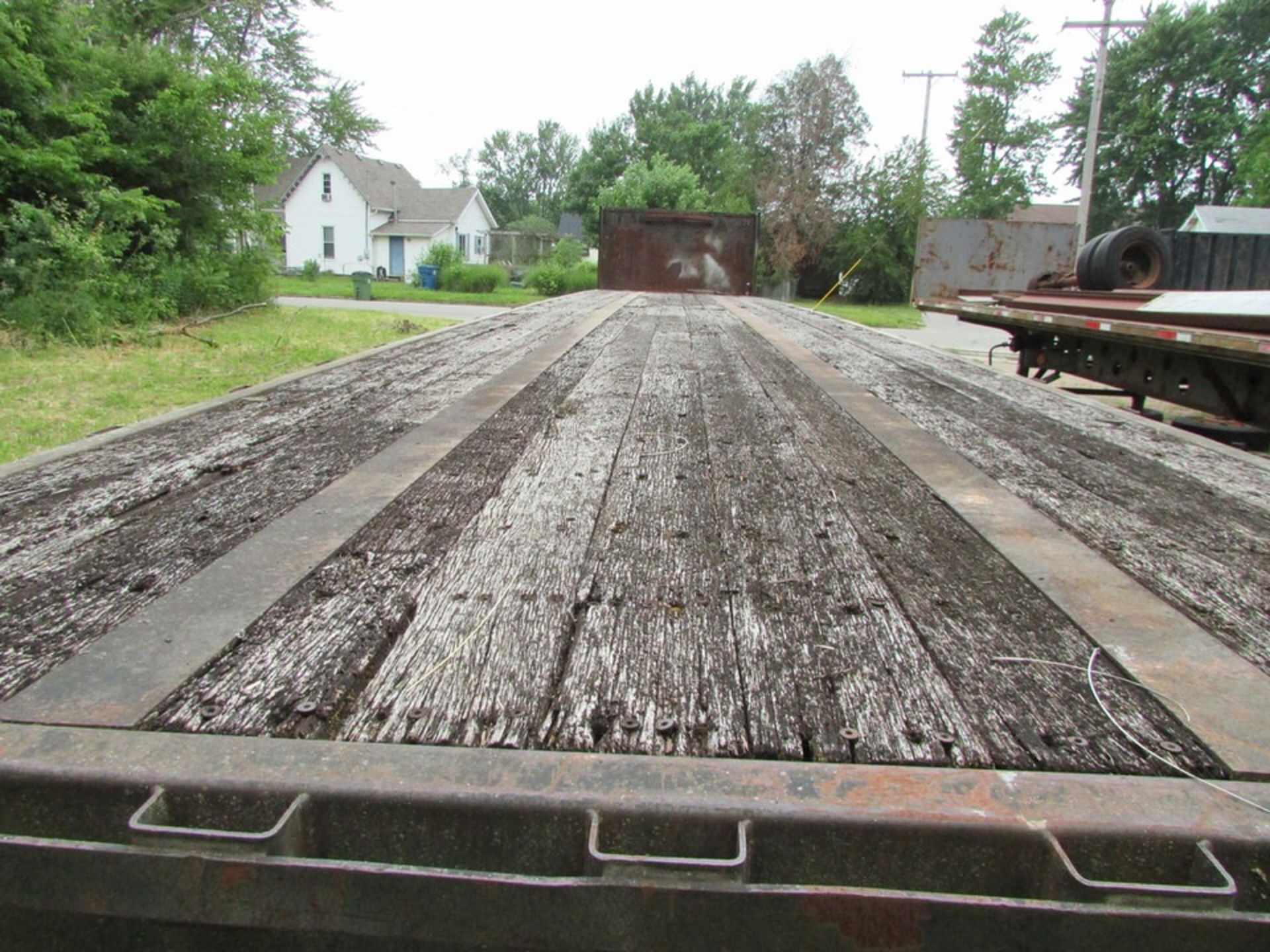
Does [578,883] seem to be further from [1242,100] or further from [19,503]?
[1242,100]

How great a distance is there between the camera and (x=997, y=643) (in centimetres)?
124

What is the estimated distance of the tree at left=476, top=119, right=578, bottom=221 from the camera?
8944 cm

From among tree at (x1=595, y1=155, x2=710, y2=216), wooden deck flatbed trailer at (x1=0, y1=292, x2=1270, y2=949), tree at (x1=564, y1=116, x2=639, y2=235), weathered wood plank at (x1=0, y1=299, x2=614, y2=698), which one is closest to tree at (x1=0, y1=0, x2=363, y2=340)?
weathered wood plank at (x1=0, y1=299, x2=614, y2=698)

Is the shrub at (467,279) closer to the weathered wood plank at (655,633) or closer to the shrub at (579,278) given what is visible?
the shrub at (579,278)

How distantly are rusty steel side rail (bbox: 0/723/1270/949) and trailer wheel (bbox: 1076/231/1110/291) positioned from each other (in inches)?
309

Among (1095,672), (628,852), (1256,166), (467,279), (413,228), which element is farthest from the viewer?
(413,228)

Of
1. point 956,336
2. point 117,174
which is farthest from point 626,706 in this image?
point 956,336

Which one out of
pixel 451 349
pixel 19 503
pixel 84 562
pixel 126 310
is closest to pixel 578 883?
pixel 84 562

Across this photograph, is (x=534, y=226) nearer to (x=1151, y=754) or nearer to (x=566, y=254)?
(x=566, y=254)

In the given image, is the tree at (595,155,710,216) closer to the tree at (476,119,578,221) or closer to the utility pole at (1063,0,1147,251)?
the utility pole at (1063,0,1147,251)

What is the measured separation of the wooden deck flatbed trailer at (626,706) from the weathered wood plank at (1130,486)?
16 millimetres

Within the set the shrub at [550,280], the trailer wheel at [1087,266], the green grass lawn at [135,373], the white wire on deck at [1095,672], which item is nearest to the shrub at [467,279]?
the shrub at [550,280]

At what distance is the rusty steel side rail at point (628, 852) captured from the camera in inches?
30.2

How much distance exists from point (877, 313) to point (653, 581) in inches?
1009
